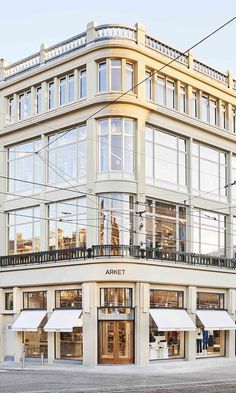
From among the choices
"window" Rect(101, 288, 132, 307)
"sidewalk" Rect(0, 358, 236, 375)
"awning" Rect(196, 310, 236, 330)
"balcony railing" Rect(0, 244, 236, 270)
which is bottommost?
"sidewalk" Rect(0, 358, 236, 375)

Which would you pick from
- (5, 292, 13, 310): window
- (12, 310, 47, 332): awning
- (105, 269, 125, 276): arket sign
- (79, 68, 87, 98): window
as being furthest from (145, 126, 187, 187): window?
(5, 292, 13, 310): window

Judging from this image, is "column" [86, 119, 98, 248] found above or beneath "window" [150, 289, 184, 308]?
above

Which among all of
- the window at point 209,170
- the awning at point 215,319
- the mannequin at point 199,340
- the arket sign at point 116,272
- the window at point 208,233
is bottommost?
the mannequin at point 199,340

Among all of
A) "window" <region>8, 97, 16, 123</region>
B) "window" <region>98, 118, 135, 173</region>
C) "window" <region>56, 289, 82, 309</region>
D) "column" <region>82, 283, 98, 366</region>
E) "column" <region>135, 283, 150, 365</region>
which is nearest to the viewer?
"column" <region>82, 283, 98, 366</region>

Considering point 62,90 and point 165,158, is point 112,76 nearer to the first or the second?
point 62,90

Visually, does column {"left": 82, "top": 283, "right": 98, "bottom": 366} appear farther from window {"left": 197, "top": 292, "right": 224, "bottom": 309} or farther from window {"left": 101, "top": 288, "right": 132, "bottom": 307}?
window {"left": 197, "top": 292, "right": 224, "bottom": 309}

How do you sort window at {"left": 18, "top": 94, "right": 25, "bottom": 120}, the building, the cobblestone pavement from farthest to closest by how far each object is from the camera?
window at {"left": 18, "top": 94, "right": 25, "bottom": 120}
the building
the cobblestone pavement

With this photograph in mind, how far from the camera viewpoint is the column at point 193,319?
132 ft

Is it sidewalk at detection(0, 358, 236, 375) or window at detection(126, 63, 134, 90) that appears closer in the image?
sidewalk at detection(0, 358, 236, 375)

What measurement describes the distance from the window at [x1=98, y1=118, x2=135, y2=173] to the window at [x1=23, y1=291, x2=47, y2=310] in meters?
8.62

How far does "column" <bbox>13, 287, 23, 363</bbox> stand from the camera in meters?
40.7

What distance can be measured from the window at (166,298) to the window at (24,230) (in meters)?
8.05

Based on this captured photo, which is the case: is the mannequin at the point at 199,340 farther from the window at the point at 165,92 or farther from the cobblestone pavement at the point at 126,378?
the window at the point at 165,92

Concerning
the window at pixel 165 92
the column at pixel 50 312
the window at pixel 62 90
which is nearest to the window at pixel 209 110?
the window at pixel 165 92
